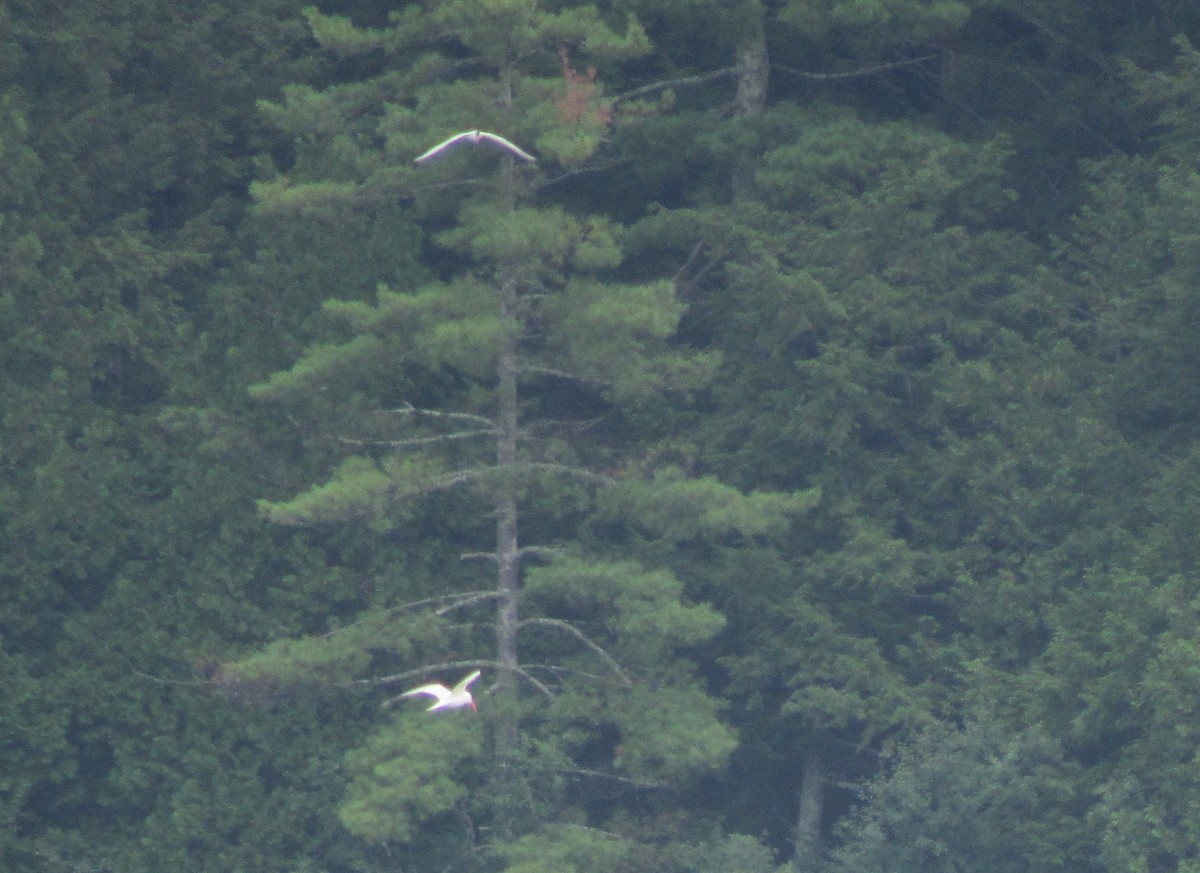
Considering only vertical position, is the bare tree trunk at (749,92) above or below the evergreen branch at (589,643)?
above

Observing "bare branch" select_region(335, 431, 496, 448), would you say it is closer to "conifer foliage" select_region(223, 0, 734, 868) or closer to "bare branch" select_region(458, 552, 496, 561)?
"conifer foliage" select_region(223, 0, 734, 868)

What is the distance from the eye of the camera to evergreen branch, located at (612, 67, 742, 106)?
53.5 ft

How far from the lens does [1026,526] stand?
1593 cm

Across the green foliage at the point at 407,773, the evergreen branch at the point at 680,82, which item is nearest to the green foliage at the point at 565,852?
the green foliage at the point at 407,773

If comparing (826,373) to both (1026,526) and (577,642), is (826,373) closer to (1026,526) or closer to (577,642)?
(1026,526)

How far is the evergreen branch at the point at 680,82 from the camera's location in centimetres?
1630

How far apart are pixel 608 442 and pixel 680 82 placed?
330cm

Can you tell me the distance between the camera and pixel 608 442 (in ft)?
54.2

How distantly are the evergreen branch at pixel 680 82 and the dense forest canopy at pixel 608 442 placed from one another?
71mm

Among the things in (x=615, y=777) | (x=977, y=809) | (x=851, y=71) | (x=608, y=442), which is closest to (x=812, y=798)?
(x=977, y=809)

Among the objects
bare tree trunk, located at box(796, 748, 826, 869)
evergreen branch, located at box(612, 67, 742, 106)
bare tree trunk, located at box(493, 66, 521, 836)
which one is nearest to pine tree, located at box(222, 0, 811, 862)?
bare tree trunk, located at box(493, 66, 521, 836)

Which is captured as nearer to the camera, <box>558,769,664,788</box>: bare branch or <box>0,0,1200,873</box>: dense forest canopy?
<box>0,0,1200,873</box>: dense forest canopy

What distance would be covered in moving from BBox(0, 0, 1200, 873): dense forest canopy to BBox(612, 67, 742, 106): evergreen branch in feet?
0.23

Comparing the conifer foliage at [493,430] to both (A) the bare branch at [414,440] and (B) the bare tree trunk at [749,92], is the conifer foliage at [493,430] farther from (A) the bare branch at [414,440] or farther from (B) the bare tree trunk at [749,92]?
(B) the bare tree trunk at [749,92]
